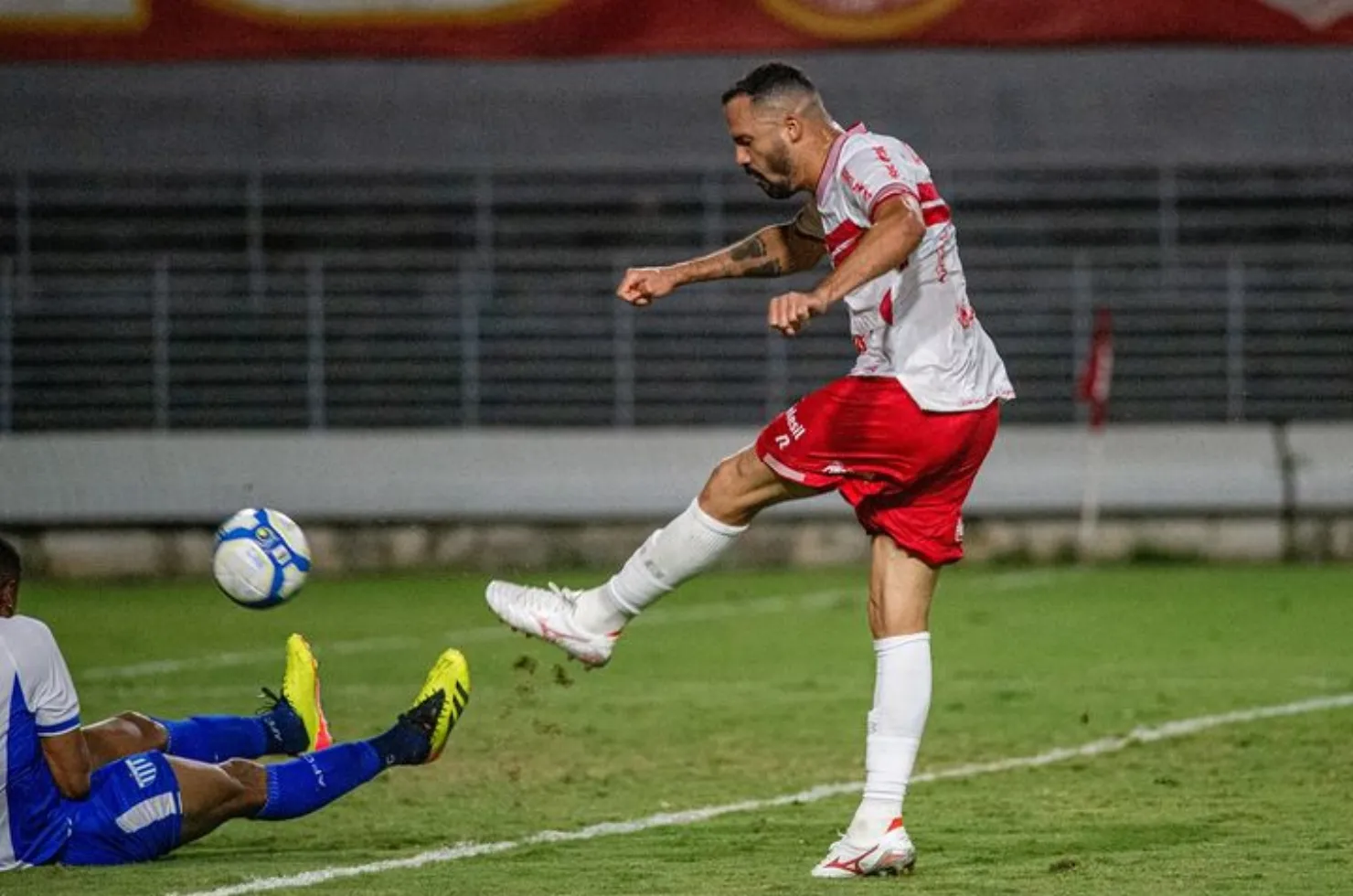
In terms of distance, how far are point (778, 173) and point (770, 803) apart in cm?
240

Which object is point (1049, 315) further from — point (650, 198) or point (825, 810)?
point (825, 810)

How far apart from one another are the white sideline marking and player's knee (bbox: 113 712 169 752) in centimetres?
487

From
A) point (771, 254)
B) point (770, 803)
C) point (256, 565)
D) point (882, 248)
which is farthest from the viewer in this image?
point (770, 803)

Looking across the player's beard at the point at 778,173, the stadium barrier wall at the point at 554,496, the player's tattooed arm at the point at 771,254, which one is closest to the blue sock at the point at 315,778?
the player's tattooed arm at the point at 771,254

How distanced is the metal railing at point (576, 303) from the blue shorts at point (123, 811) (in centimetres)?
1266

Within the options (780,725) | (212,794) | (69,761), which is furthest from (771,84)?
(780,725)

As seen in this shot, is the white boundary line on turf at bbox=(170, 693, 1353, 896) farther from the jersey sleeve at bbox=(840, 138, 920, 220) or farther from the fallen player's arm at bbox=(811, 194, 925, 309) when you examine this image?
the jersey sleeve at bbox=(840, 138, 920, 220)

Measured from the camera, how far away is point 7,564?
6.72 m

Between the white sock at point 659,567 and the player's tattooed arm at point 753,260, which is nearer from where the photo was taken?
the white sock at point 659,567

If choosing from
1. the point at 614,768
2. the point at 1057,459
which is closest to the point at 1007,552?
the point at 1057,459

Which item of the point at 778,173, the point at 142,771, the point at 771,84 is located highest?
the point at 771,84

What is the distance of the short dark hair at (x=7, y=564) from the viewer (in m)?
6.69

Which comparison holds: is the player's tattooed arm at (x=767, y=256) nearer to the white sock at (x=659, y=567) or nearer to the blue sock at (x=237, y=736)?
the white sock at (x=659, y=567)

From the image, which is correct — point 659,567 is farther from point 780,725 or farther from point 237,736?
point 780,725
